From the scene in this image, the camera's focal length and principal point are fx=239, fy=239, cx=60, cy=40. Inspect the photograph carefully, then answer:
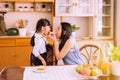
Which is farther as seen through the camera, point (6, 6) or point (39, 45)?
point (6, 6)

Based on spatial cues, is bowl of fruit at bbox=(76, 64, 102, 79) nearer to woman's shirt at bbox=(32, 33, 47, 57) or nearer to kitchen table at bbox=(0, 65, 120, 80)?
kitchen table at bbox=(0, 65, 120, 80)

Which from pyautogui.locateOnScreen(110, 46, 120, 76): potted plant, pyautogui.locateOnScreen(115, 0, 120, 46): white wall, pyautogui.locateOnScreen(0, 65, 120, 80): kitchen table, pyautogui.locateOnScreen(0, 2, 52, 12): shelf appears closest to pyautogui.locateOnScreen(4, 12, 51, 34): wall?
pyautogui.locateOnScreen(0, 2, 52, 12): shelf

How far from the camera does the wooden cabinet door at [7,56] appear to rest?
4.49 m

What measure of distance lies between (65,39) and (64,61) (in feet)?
0.87

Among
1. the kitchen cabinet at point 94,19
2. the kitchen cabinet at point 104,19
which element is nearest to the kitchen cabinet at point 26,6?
the kitchen cabinet at point 94,19

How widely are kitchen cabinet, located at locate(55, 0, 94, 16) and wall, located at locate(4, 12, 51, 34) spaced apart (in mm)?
369

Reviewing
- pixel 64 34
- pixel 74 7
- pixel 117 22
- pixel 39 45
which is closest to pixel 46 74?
pixel 64 34

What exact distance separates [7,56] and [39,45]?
62.9 inches

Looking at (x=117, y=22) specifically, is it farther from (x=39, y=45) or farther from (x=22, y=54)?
(x=39, y=45)

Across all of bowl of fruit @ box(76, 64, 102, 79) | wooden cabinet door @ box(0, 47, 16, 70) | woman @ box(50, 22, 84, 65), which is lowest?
wooden cabinet door @ box(0, 47, 16, 70)

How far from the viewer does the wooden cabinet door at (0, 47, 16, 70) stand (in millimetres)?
4494

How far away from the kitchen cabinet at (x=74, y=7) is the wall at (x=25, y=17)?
369 millimetres

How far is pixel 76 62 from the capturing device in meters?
2.81

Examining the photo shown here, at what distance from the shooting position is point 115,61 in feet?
7.21
